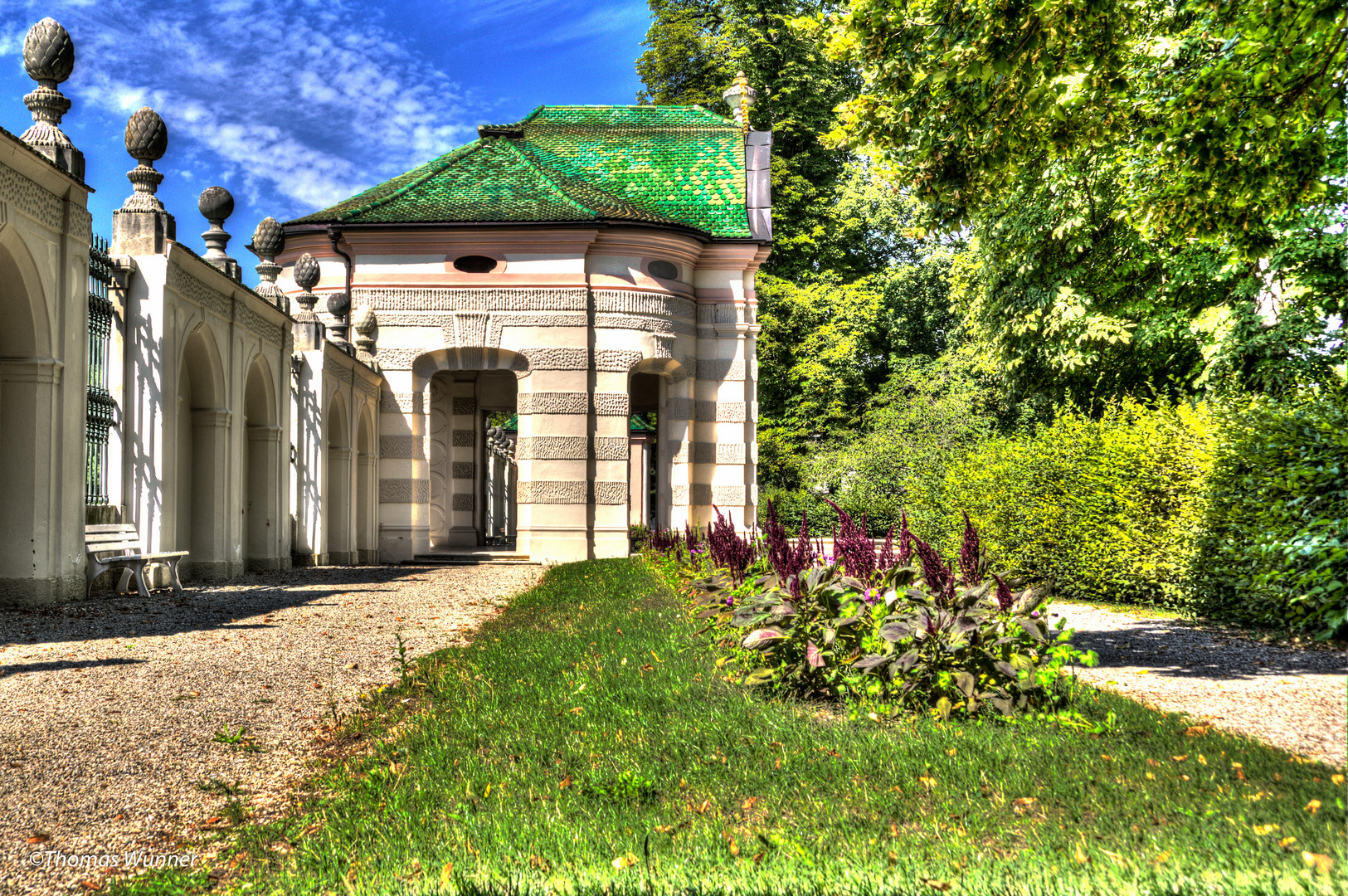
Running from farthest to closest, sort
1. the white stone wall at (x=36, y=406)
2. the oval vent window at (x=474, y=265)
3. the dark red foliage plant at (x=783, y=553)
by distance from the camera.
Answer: the oval vent window at (x=474, y=265)
the white stone wall at (x=36, y=406)
the dark red foliage plant at (x=783, y=553)

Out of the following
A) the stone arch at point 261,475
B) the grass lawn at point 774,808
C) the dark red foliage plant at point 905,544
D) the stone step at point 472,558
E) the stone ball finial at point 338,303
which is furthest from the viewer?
the stone step at point 472,558

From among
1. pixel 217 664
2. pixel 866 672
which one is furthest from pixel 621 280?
pixel 866 672

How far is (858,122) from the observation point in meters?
9.55

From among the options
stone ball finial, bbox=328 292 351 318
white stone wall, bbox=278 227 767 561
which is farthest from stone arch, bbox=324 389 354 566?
white stone wall, bbox=278 227 767 561

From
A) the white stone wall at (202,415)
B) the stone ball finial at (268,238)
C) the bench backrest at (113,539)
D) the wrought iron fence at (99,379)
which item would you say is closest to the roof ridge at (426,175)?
the stone ball finial at (268,238)

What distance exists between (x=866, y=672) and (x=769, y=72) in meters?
35.1

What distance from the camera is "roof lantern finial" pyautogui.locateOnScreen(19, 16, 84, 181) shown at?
9.95 meters

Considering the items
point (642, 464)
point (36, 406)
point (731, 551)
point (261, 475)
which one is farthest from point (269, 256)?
point (642, 464)

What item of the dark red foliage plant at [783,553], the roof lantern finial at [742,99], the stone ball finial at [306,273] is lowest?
the dark red foliage plant at [783,553]

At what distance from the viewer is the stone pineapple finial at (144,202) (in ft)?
37.3

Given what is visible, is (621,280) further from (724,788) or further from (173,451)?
(724,788)

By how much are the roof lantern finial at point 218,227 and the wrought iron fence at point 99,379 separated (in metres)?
2.20

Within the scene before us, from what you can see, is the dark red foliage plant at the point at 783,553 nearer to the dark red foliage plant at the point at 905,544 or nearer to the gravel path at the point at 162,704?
the dark red foliage plant at the point at 905,544

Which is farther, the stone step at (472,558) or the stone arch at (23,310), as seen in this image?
the stone step at (472,558)
